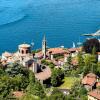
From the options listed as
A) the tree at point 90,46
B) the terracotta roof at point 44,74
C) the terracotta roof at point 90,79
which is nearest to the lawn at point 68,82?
the terracotta roof at point 90,79

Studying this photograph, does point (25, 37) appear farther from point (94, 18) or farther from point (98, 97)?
point (98, 97)

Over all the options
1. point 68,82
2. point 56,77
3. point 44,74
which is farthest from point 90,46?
point 56,77

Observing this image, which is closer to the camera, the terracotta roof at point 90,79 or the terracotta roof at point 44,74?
the terracotta roof at point 90,79

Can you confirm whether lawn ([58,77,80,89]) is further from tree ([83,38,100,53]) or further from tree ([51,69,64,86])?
tree ([83,38,100,53])

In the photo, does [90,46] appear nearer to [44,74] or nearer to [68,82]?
[44,74]

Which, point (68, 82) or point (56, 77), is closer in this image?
point (56, 77)

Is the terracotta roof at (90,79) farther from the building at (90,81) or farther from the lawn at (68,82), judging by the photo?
the lawn at (68,82)

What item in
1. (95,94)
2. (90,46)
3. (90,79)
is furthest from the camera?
(90,46)
